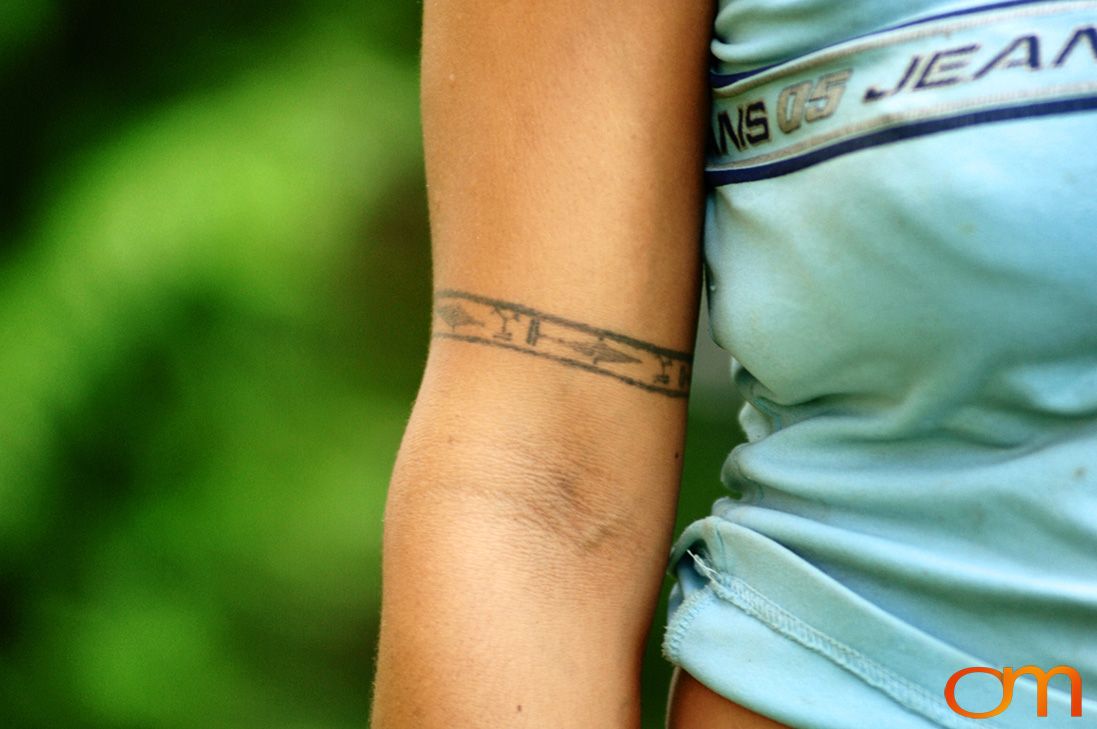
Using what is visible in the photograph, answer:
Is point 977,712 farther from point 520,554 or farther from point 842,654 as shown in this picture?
point 520,554

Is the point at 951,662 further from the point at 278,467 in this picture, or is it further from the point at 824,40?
the point at 278,467

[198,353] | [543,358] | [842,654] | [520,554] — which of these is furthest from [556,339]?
[198,353]

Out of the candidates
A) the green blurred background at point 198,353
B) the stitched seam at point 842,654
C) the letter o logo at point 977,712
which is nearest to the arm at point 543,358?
the stitched seam at point 842,654

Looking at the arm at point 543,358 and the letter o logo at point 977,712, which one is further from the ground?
the arm at point 543,358

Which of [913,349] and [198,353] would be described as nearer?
[913,349]

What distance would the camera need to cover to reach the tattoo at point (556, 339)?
939mm

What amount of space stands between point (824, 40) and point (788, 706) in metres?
0.47

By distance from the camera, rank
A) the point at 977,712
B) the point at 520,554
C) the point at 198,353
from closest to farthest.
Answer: the point at 977,712 → the point at 520,554 → the point at 198,353

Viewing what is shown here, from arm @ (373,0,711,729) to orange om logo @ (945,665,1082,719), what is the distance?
257mm

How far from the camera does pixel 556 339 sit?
939 millimetres

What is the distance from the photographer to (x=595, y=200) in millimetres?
928

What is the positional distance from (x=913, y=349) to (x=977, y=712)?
0.25 meters

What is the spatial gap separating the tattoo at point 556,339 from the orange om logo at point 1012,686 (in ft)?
1.04

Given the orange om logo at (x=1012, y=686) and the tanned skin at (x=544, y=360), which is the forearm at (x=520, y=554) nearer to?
the tanned skin at (x=544, y=360)
